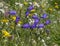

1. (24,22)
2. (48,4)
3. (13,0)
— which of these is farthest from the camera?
(48,4)

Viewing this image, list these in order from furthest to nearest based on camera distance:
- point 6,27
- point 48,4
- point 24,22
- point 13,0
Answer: point 48,4 → point 13,0 → point 24,22 → point 6,27

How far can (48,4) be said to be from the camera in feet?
15.5

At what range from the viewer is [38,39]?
361cm

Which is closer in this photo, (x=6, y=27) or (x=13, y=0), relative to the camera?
(x=6, y=27)

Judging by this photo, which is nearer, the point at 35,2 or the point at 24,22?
the point at 24,22

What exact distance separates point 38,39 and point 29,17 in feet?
1.35

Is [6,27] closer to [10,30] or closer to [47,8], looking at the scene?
[10,30]

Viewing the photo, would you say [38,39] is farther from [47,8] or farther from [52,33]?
[47,8]

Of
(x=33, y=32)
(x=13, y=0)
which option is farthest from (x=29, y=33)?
(x=13, y=0)

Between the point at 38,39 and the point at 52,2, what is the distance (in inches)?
58.4

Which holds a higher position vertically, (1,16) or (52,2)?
(1,16)

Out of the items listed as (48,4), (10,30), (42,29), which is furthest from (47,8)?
(10,30)

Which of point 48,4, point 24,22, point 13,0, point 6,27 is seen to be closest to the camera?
point 6,27

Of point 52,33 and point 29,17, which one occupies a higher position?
point 29,17
